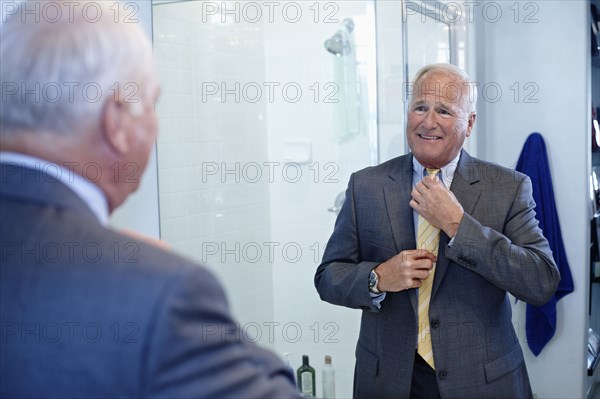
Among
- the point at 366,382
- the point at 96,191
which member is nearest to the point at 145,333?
the point at 96,191

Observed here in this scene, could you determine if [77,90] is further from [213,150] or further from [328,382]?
[328,382]

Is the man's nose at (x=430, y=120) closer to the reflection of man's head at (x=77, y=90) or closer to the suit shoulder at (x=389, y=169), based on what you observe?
the suit shoulder at (x=389, y=169)

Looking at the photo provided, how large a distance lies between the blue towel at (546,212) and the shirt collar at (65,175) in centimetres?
245

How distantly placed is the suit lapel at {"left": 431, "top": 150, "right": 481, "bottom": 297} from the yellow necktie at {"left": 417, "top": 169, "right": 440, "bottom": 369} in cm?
3

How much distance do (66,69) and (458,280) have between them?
129 centimetres

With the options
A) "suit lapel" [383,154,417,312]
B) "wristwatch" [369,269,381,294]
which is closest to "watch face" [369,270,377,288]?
"wristwatch" [369,269,381,294]

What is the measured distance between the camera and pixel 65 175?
716 mm

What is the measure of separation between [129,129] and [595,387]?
3.29 meters

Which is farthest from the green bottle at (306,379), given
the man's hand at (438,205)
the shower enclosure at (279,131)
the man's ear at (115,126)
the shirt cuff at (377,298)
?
the man's ear at (115,126)

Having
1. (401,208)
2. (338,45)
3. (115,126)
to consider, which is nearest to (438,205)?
(401,208)

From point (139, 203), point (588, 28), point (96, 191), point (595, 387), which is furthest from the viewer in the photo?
point (595, 387)

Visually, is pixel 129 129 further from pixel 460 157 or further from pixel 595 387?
pixel 595 387

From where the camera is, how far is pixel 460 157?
1.89m

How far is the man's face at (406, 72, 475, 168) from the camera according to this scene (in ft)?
6.00
